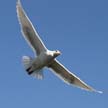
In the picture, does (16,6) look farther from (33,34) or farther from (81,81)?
(81,81)

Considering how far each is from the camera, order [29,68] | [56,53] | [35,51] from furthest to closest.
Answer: [35,51], [29,68], [56,53]

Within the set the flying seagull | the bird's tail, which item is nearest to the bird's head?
the flying seagull

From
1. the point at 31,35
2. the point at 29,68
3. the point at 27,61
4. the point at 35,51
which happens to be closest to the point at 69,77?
the point at 35,51

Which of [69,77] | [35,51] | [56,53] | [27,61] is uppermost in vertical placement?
[69,77]

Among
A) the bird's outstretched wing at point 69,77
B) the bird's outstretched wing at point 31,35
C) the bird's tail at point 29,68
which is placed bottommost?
the bird's tail at point 29,68

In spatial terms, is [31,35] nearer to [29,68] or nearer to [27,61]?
[27,61]

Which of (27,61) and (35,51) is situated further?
(35,51)

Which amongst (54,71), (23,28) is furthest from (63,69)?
(23,28)

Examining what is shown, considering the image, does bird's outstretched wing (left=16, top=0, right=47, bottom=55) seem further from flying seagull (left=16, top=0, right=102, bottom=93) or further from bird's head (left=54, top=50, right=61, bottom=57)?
bird's head (left=54, top=50, right=61, bottom=57)

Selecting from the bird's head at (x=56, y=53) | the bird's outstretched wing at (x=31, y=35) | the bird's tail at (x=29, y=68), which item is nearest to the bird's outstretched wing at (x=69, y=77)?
the bird's tail at (x=29, y=68)

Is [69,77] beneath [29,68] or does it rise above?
above

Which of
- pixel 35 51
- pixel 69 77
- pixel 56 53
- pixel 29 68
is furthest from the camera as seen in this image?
pixel 69 77

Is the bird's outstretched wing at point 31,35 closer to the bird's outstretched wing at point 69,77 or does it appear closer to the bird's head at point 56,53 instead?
the bird's head at point 56,53

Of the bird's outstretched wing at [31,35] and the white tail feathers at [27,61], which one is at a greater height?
the bird's outstretched wing at [31,35]
